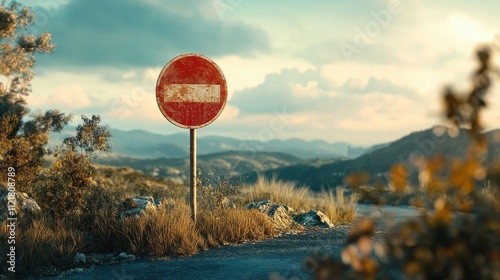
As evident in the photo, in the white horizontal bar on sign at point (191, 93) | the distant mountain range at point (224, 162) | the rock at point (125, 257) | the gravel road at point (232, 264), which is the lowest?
the distant mountain range at point (224, 162)

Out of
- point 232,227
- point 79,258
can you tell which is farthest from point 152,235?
point 232,227

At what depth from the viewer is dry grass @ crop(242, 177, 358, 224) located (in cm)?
1574

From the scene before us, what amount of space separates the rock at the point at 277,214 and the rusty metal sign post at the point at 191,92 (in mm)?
2067

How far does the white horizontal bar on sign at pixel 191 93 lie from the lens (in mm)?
11133

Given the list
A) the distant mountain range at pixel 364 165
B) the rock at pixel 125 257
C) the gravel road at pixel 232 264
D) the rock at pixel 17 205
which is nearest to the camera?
the gravel road at pixel 232 264

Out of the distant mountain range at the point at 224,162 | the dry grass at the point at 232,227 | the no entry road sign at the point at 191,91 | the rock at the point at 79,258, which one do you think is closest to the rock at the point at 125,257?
the rock at the point at 79,258

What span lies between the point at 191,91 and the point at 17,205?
415 cm

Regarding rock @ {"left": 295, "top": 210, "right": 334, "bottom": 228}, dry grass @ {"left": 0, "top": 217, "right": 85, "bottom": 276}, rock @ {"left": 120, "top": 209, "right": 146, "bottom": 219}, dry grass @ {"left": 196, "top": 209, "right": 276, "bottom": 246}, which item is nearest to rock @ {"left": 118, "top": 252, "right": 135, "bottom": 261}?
dry grass @ {"left": 0, "top": 217, "right": 85, "bottom": 276}

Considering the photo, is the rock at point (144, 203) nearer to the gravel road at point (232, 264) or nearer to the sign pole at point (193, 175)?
the sign pole at point (193, 175)

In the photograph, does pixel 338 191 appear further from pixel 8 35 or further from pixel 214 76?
pixel 8 35

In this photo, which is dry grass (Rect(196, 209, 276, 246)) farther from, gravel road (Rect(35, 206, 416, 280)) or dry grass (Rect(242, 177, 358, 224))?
dry grass (Rect(242, 177, 358, 224))

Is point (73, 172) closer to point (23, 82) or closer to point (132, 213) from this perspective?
point (132, 213)

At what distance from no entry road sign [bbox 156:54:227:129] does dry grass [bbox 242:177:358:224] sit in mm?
5260

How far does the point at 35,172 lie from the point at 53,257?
7121 mm
